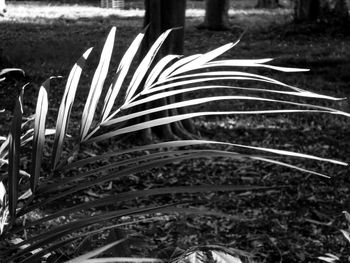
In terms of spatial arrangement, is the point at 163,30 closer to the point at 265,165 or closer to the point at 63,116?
the point at 265,165

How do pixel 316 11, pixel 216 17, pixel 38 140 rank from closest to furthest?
pixel 38 140 → pixel 316 11 → pixel 216 17

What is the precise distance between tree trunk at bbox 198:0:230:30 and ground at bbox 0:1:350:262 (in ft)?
4.14

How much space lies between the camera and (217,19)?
646 inches

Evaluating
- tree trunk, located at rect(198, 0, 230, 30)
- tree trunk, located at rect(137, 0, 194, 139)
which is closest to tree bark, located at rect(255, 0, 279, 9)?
tree trunk, located at rect(198, 0, 230, 30)

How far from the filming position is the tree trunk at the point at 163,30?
6277 mm

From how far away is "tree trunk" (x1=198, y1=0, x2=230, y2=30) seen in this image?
53.8ft

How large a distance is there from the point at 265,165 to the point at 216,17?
10.7 m

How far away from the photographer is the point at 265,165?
20.5 feet

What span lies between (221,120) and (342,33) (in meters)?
8.14

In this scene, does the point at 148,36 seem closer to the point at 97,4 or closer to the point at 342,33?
the point at 342,33

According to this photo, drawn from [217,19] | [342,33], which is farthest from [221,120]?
[217,19]

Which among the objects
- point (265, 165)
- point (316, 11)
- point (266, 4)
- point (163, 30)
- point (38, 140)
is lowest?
point (265, 165)

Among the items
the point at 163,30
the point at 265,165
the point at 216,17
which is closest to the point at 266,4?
the point at 216,17

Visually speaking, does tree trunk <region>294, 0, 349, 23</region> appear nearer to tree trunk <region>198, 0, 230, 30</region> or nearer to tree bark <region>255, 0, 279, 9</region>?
tree trunk <region>198, 0, 230, 30</region>
